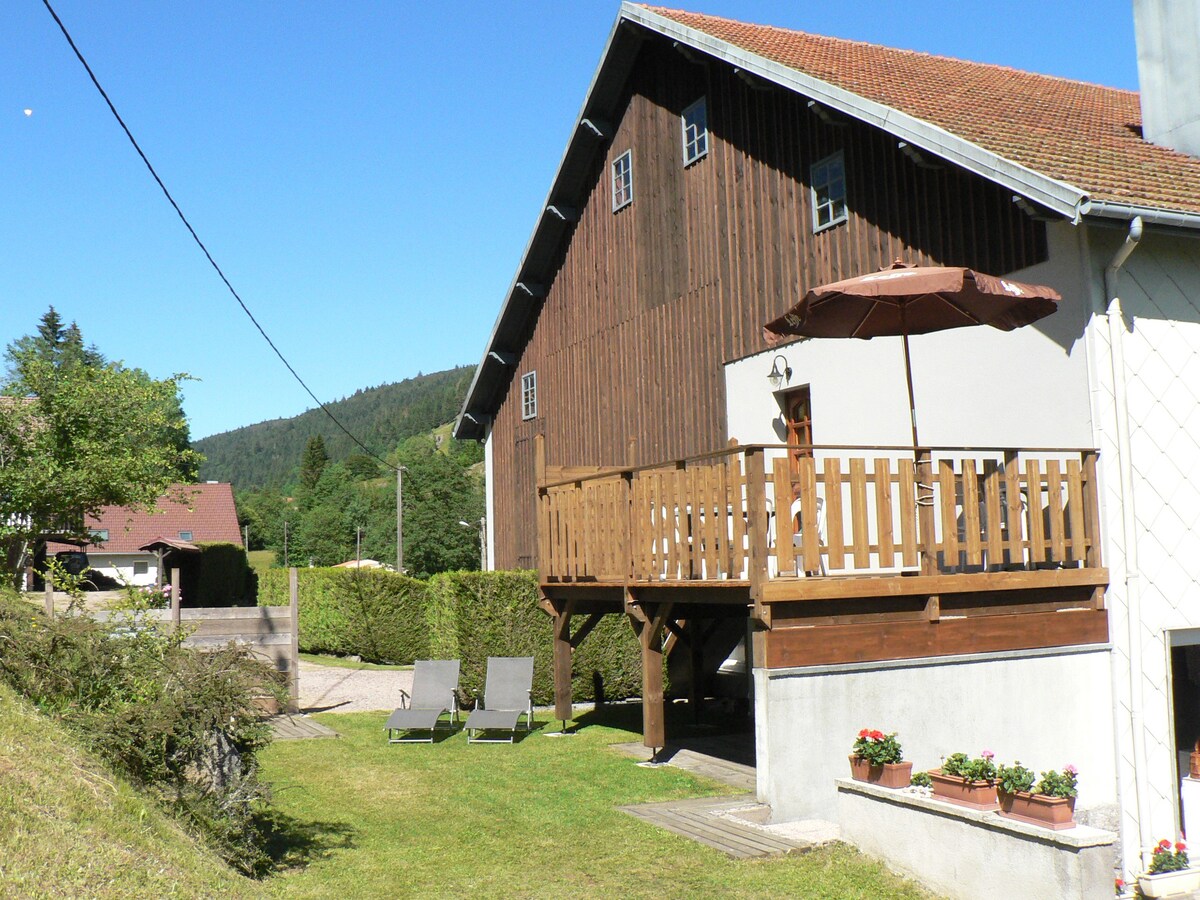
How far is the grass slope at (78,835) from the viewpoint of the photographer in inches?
207

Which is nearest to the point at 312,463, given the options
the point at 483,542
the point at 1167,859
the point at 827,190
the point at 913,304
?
the point at 483,542

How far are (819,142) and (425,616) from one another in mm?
14128

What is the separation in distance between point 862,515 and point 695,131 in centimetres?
827

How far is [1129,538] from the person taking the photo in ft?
31.6

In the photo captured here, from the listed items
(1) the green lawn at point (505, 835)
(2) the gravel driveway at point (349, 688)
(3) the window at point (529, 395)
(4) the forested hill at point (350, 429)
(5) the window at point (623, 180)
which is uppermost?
(4) the forested hill at point (350, 429)

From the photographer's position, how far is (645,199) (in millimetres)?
16641

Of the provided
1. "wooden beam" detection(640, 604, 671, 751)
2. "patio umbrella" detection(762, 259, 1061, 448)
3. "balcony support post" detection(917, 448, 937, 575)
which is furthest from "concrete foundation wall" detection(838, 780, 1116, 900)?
"patio umbrella" detection(762, 259, 1061, 448)

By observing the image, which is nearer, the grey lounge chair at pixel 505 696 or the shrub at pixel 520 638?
the grey lounge chair at pixel 505 696

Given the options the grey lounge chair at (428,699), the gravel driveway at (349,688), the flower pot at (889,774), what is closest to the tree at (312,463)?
the gravel driveway at (349,688)

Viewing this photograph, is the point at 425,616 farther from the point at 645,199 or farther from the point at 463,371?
the point at 463,371

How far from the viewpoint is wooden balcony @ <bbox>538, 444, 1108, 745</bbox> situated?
8.79 m

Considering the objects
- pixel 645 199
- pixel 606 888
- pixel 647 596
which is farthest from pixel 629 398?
pixel 606 888

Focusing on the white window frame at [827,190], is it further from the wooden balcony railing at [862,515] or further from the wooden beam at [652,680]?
the wooden beam at [652,680]

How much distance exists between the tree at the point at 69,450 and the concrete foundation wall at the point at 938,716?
1624 cm
